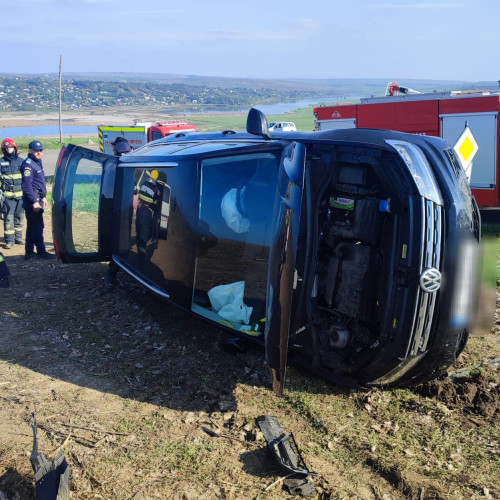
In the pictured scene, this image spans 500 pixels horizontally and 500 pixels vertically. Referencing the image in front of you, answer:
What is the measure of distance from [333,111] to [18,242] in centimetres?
1000

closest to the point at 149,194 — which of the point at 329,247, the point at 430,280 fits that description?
the point at 329,247

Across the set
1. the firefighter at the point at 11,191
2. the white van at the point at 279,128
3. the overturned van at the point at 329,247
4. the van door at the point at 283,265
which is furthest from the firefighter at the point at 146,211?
the firefighter at the point at 11,191

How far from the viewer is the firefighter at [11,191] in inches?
376

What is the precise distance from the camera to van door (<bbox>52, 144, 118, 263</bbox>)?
7.22 m

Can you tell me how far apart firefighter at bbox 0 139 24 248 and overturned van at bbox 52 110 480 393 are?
4.99 m

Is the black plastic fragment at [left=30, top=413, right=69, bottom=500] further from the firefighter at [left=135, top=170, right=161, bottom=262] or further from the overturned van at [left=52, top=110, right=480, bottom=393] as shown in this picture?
the firefighter at [left=135, top=170, right=161, bottom=262]

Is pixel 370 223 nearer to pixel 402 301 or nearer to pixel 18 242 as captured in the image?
pixel 402 301

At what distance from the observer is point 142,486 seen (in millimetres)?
3580

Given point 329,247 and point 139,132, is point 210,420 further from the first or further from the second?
point 139,132

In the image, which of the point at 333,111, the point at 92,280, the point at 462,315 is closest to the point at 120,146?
the point at 92,280

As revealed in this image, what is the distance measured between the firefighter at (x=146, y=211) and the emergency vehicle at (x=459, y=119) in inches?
365

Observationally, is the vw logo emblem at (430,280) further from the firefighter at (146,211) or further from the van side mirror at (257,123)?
the firefighter at (146,211)

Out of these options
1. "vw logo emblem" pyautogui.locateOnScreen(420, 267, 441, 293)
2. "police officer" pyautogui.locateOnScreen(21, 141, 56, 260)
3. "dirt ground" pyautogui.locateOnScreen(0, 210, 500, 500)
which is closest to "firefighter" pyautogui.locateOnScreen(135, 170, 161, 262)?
"dirt ground" pyautogui.locateOnScreen(0, 210, 500, 500)

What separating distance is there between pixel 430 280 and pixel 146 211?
3058mm
